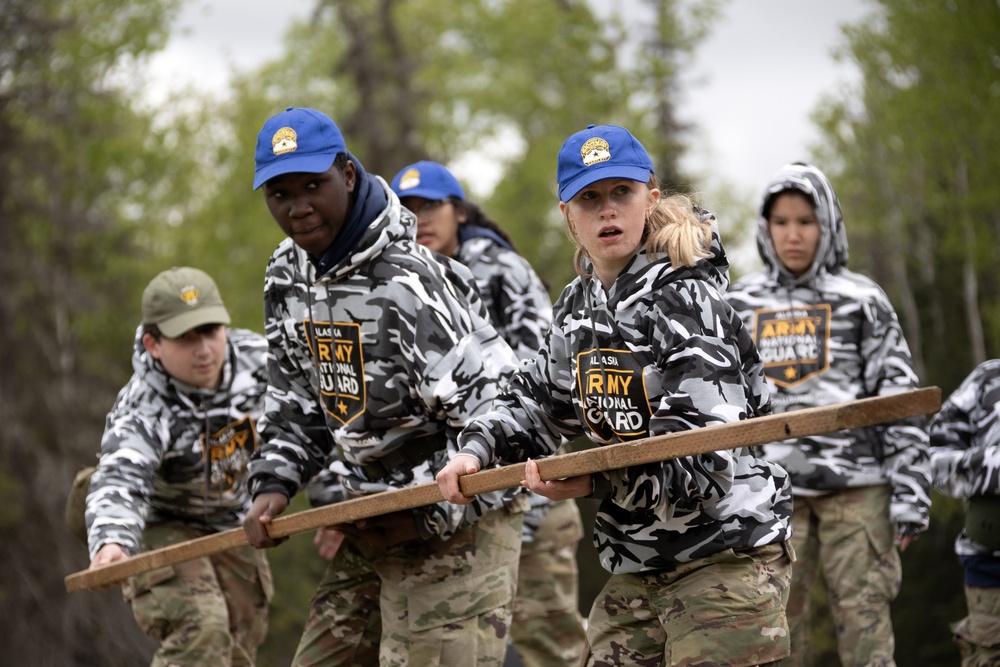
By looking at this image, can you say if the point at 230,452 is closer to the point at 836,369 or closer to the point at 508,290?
the point at 508,290

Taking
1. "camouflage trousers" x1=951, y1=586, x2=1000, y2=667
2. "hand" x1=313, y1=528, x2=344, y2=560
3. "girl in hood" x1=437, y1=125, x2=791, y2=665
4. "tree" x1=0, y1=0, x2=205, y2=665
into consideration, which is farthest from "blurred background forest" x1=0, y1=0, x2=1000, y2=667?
"girl in hood" x1=437, y1=125, x2=791, y2=665

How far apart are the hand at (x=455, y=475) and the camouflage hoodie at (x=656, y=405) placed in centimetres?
7

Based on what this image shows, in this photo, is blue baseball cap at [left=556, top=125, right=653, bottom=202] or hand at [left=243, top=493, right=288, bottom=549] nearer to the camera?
blue baseball cap at [left=556, top=125, right=653, bottom=202]

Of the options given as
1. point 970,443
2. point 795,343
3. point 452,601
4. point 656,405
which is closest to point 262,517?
point 452,601

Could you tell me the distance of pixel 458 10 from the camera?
36.2m

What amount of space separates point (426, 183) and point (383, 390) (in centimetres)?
240

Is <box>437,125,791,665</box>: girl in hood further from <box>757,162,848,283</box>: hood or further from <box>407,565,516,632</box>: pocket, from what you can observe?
<box>757,162,848,283</box>: hood

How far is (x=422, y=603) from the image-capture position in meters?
4.87

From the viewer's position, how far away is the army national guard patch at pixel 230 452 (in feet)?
20.4

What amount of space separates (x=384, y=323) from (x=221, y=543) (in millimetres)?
1078

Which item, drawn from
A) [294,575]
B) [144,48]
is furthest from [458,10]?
[294,575]

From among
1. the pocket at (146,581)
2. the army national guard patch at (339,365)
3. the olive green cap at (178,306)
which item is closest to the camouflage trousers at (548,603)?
the pocket at (146,581)

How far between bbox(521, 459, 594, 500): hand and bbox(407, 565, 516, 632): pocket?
40.8 inches

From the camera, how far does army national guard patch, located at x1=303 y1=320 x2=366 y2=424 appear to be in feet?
15.8
